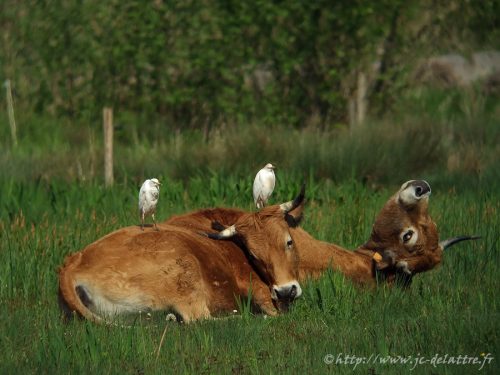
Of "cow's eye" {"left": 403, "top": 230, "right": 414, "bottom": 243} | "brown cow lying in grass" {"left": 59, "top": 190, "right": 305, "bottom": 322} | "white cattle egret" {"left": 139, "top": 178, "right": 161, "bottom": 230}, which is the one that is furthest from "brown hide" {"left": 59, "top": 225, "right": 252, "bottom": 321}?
"cow's eye" {"left": 403, "top": 230, "right": 414, "bottom": 243}

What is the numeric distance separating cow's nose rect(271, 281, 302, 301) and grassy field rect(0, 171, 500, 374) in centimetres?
13

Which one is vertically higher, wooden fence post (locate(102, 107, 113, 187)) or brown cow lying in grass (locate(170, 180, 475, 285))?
brown cow lying in grass (locate(170, 180, 475, 285))

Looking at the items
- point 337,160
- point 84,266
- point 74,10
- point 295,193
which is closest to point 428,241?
point 84,266

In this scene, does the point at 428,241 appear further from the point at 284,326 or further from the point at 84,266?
the point at 84,266

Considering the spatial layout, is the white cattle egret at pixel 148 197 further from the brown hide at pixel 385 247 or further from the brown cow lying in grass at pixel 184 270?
the brown hide at pixel 385 247

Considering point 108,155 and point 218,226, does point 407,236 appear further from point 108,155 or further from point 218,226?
point 108,155

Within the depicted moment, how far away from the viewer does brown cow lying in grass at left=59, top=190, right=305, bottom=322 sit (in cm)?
785

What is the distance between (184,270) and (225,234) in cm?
63

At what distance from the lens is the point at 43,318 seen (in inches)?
318

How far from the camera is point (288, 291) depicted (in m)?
8.30

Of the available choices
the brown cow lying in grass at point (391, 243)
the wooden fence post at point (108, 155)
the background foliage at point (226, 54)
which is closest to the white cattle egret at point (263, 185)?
the brown cow lying in grass at point (391, 243)

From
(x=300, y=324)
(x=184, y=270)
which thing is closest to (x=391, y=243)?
(x=300, y=324)

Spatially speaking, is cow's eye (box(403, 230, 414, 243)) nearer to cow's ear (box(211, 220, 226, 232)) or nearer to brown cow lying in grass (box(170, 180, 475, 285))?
brown cow lying in grass (box(170, 180, 475, 285))

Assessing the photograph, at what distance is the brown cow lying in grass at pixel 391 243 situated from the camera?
9102mm
